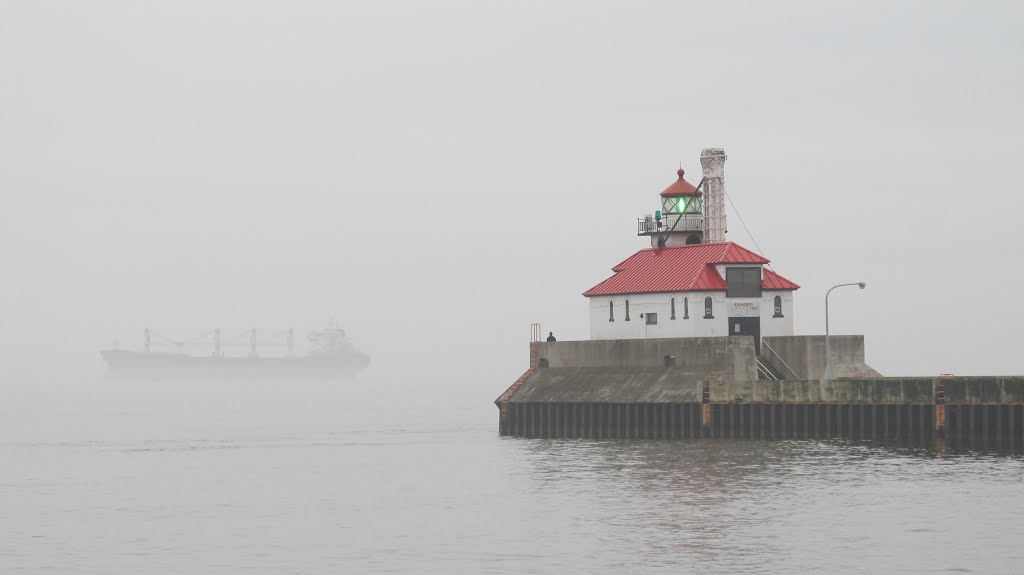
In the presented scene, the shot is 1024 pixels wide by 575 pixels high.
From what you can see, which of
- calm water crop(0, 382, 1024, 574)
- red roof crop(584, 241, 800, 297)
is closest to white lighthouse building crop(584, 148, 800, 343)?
red roof crop(584, 241, 800, 297)

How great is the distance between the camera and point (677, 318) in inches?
2830

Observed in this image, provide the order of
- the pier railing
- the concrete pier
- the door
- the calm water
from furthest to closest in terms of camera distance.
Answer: the door
the pier railing
the concrete pier
the calm water

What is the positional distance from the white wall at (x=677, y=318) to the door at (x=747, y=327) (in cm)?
31

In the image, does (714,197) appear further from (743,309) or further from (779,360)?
(779,360)

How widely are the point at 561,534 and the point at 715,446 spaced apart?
22.0 m

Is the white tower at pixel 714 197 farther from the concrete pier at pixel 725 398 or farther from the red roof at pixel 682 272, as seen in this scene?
the concrete pier at pixel 725 398

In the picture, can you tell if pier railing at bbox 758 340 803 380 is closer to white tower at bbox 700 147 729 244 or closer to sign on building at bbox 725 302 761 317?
sign on building at bbox 725 302 761 317

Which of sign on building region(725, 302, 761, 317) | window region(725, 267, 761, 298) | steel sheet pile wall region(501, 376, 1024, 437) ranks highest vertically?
window region(725, 267, 761, 298)

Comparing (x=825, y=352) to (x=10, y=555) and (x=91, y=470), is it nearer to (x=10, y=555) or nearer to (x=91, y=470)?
(x=91, y=470)

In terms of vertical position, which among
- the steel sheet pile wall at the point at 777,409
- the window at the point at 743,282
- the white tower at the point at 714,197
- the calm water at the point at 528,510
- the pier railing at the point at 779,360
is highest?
the white tower at the point at 714,197

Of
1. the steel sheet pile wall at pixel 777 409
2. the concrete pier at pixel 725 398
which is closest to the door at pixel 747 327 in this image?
the concrete pier at pixel 725 398

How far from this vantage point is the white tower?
7925 cm

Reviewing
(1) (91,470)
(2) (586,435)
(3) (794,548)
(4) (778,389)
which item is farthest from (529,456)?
(3) (794,548)

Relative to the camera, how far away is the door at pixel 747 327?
7162cm
